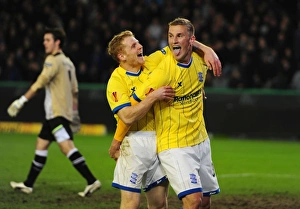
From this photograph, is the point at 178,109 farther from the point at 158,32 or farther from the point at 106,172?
the point at 158,32

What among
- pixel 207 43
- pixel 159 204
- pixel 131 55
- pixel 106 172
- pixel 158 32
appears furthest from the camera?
pixel 158 32

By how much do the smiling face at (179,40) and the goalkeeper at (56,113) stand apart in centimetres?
389

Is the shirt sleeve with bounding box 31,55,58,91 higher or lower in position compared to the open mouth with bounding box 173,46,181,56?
lower

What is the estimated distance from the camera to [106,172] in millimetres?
12688

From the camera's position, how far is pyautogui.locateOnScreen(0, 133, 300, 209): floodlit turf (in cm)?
970

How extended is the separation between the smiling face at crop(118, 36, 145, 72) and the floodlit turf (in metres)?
2.89

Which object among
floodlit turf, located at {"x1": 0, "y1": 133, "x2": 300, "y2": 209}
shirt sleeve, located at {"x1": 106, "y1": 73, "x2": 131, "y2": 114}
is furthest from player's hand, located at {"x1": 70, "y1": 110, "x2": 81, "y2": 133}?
shirt sleeve, located at {"x1": 106, "y1": 73, "x2": 131, "y2": 114}

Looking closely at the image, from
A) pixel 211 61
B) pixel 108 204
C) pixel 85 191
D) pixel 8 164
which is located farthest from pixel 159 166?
pixel 8 164

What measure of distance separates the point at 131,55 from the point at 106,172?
6.15 meters

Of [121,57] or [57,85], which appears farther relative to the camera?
[57,85]

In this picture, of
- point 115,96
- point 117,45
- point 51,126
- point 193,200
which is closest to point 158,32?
point 51,126

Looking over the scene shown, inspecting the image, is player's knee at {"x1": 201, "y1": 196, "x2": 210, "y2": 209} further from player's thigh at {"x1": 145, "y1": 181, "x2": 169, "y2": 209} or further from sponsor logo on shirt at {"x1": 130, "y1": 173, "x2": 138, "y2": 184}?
sponsor logo on shirt at {"x1": 130, "y1": 173, "x2": 138, "y2": 184}

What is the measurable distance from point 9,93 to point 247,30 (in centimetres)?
772

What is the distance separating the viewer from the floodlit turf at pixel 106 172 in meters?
9.70
